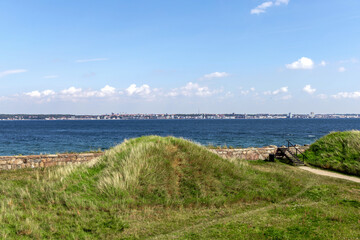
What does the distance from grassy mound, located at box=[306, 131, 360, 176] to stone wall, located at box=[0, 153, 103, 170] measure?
17.0 meters

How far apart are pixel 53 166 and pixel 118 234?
1260 centimetres

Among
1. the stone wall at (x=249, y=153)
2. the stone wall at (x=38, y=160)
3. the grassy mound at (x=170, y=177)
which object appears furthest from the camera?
the stone wall at (x=249, y=153)

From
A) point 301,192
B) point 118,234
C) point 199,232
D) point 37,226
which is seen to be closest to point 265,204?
point 301,192

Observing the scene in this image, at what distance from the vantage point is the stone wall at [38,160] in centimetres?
1816

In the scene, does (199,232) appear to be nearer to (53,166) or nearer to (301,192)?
(301,192)

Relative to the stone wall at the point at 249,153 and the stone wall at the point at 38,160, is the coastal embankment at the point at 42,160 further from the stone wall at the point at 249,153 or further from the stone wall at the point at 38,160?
the stone wall at the point at 249,153

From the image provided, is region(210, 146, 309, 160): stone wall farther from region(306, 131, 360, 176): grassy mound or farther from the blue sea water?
the blue sea water

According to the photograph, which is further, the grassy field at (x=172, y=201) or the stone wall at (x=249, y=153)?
the stone wall at (x=249, y=153)

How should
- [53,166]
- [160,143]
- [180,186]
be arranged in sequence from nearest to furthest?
1. [180,186]
2. [160,143]
3. [53,166]

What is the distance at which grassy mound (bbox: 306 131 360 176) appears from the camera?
19.3 m

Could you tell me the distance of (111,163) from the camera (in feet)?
44.9

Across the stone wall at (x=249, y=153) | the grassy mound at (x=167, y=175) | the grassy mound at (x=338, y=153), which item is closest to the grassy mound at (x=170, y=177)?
the grassy mound at (x=167, y=175)

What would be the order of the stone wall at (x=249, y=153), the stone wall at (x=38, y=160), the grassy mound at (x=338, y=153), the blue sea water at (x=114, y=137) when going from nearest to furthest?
the stone wall at (x=38, y=160), the grassy mound at (x=338, y=153), the stone wall at (x=249, y=153), the blue sea water at (x=114, y=137)

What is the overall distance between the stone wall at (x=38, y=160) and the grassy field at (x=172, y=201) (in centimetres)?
277
